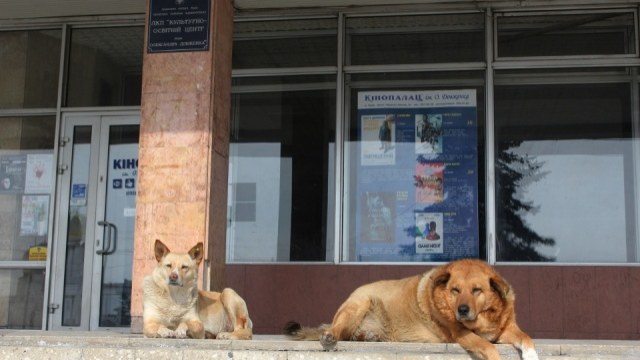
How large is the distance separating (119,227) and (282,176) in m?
2.10

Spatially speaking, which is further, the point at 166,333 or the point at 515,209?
the point at 515,209

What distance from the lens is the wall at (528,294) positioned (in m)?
8.09

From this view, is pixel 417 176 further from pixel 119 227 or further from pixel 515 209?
pixel 119 227

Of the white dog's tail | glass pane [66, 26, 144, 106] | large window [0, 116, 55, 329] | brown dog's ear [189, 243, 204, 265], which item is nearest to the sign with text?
brown dog's ear [189, 243, 204, 265]

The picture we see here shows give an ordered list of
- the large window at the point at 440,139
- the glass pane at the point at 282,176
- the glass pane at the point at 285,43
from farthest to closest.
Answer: the glass pane at the point at 285,43
the glass pane at the point at 282,176
the large window at the point at 440,139

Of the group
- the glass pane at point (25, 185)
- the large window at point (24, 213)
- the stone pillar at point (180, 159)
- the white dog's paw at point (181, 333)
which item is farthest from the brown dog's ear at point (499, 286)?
the glass pane at point (25, 185)

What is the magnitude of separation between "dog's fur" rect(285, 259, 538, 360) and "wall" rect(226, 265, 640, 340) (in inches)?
116

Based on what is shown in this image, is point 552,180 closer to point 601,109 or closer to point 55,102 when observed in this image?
point 601,109

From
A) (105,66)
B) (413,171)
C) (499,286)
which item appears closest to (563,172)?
(413,171)

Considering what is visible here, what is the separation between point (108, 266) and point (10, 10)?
3.41m

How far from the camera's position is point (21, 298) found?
9.10 metres

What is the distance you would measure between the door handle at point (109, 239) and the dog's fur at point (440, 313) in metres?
4.10

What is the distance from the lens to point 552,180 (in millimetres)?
8797

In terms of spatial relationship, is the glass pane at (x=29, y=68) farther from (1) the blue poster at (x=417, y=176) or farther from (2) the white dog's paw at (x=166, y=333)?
(2) the white dog's paw at (x=166, y=333)
